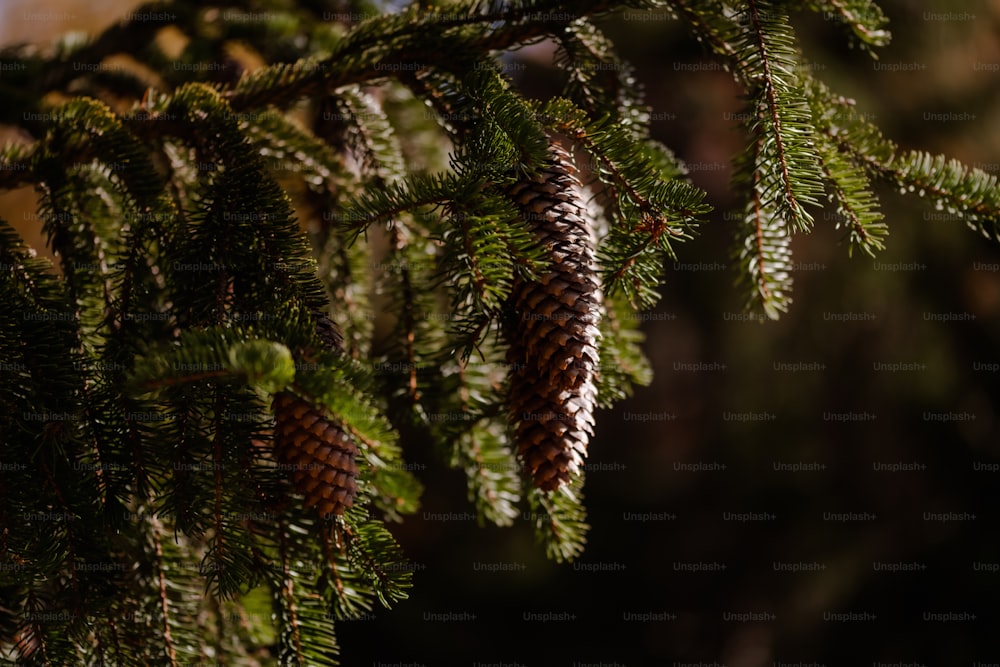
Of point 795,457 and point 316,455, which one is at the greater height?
point 795,457


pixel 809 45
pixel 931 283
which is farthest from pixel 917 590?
pixel 809 45

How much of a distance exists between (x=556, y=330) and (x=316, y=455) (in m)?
0.25

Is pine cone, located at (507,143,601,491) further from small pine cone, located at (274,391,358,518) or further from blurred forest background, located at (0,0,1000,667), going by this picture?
blurred forest background, located at (0,0,1000,667)

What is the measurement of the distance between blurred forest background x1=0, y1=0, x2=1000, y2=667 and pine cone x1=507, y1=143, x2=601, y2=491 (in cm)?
127

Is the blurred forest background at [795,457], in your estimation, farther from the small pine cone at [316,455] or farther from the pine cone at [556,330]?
the small pine cone at [316,455]

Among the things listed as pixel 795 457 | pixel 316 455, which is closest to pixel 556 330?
pixel 316 455

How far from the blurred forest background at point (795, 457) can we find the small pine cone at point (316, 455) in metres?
1.45

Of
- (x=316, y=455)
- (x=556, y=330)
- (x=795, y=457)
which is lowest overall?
(x=316, y=455)

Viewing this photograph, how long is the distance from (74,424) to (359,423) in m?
0.37

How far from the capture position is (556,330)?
2.27 ft

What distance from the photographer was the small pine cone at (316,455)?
654 mm

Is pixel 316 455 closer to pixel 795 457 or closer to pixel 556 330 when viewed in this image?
pixel 556 330

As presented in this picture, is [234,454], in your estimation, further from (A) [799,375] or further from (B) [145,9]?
(A) [799,375]

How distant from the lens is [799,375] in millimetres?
2545
